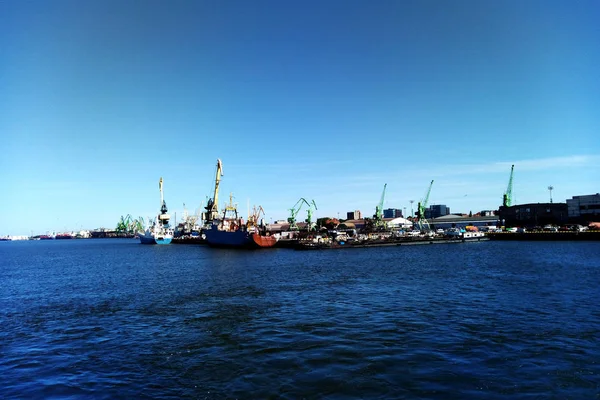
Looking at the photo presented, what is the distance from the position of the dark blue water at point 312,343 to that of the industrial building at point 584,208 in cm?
14752

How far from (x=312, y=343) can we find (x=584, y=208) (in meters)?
184

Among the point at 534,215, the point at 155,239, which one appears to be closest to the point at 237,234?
the point at 155,239

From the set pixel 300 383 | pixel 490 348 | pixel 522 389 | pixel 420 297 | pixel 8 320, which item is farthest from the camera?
pixel 420 297

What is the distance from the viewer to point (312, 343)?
67.8ft

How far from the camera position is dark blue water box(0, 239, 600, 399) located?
1528 cm

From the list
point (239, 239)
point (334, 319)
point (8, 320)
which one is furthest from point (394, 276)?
point (239, 239)

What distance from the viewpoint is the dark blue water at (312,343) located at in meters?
15.3

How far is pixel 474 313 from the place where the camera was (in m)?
26.8

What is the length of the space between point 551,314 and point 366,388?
61.8 ft

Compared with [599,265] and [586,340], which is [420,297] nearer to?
[586,340]

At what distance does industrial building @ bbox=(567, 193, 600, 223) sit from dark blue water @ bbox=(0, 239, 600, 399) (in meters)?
148

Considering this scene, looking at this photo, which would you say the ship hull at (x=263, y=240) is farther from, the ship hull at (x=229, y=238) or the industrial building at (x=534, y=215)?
the industrial building at (x=534, y=215)

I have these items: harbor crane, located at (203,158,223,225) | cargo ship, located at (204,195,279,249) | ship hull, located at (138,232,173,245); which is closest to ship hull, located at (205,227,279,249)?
cargo ship, located at (204,195,279,249)

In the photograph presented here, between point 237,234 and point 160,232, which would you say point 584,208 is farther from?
point 160,232
